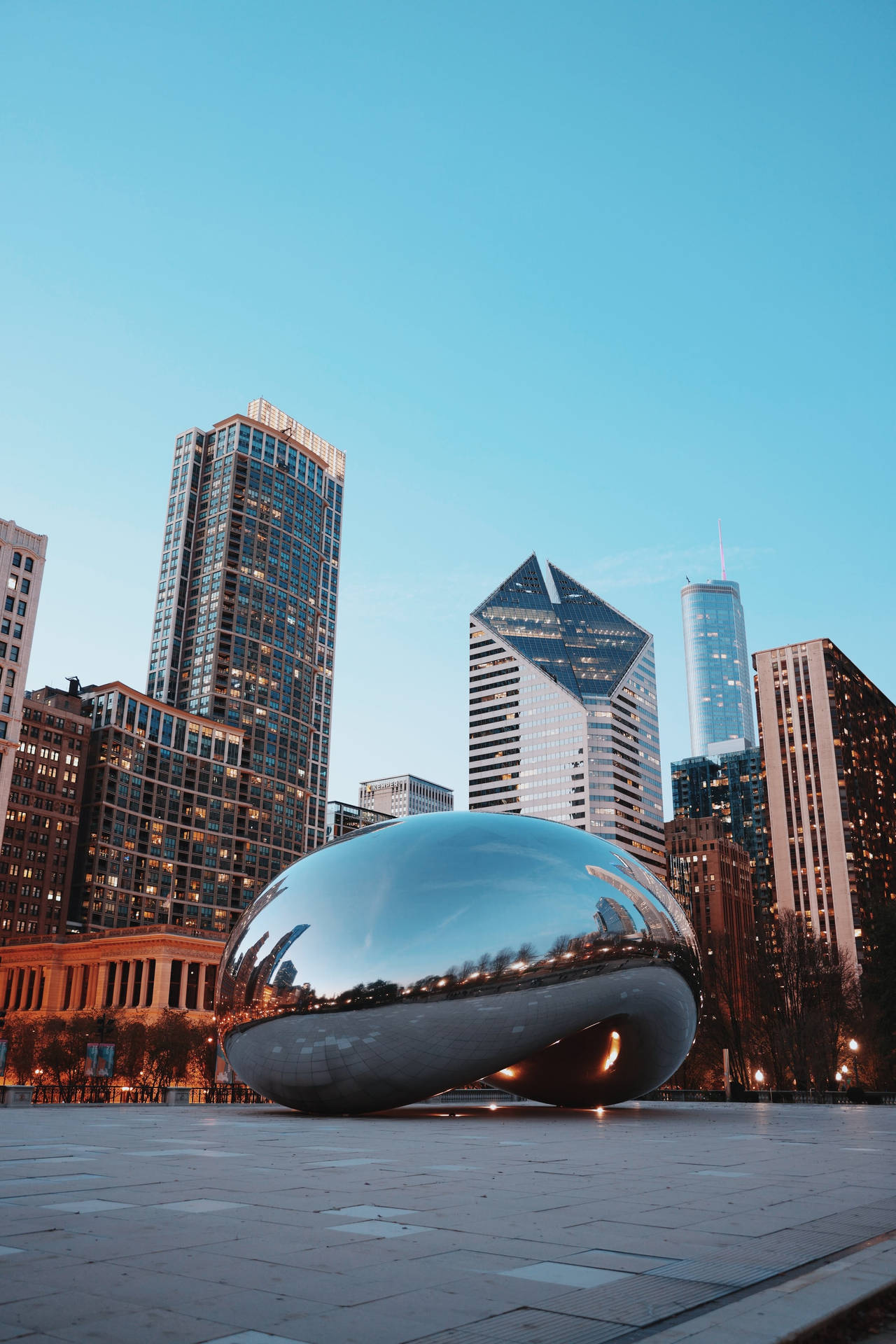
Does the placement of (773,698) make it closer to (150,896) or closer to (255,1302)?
(150,896)

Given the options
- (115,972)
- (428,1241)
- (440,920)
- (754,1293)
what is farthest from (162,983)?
(754,1293)

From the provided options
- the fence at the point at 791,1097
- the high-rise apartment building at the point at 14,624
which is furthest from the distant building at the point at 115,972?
the fence at the point at 791,1097

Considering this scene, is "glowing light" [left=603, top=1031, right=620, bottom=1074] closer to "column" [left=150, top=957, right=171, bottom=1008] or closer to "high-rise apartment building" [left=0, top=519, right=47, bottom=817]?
"high-rise apartment building" [left=0, top=519, right=47, bottom=817]

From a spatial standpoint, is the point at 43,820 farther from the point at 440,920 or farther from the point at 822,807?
the point at 440,920

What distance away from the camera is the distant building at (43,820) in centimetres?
16450

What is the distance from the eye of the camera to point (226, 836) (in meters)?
197

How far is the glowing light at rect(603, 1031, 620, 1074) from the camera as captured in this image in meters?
22.3

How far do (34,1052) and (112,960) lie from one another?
104 feet

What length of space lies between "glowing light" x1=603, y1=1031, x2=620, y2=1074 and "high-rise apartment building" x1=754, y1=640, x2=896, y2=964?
163 metres

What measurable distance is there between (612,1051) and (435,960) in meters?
6.72

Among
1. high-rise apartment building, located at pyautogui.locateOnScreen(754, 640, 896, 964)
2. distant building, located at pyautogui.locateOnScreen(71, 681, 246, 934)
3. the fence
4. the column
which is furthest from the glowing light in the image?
high-rise apartment building, located at pyautogui.locateOnScreen(754, 640, 896, 964)

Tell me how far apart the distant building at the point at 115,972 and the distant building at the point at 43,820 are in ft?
53.0

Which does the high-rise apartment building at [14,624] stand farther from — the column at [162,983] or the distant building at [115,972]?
the column at [162,983]

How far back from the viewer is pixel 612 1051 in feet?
75.3
